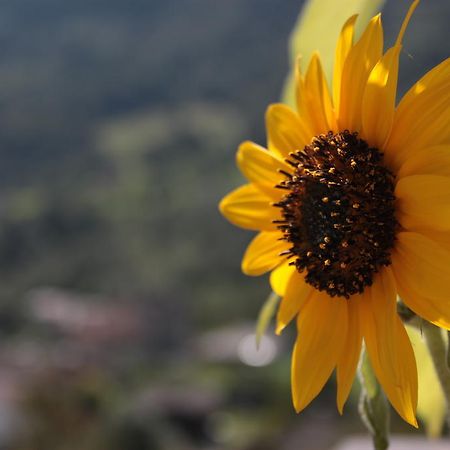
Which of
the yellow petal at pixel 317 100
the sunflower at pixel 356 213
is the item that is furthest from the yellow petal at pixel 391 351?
the yellow petal at pixel 317 100

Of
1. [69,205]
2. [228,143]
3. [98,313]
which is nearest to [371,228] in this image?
[98,313]

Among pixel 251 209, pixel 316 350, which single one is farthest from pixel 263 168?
pixel 316 350

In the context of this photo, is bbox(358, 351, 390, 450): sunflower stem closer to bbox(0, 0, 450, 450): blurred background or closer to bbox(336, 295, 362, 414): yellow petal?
bbox(336, 295, 362, 414): yellow petal

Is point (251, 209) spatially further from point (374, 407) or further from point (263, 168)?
point (374, 407)

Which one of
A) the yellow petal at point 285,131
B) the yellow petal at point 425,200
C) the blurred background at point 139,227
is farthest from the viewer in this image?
the blurred background at point 139,227

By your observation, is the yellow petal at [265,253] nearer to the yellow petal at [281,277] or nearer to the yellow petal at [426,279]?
the yellow petal at [281,277]
